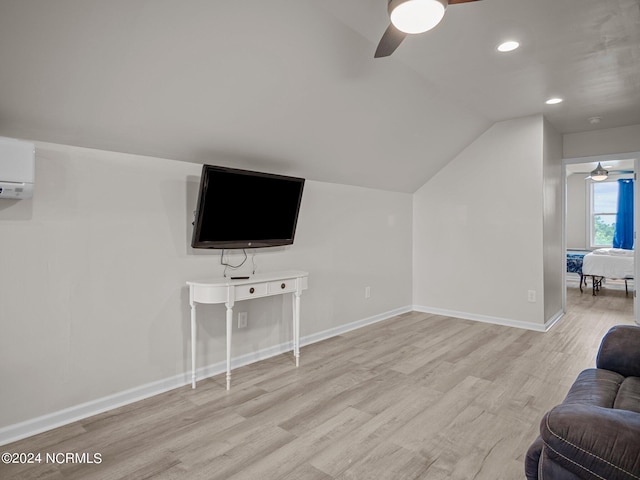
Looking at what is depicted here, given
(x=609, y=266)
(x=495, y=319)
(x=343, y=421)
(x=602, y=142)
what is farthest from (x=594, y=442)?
(x=609, y=266)

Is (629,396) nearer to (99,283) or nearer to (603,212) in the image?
(99,283)

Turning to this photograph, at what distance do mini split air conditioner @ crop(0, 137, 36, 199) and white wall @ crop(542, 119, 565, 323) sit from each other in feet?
15.4

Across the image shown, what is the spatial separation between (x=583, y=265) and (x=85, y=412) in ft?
25.6

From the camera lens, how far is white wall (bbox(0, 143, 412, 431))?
213cm

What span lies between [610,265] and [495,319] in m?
3.53

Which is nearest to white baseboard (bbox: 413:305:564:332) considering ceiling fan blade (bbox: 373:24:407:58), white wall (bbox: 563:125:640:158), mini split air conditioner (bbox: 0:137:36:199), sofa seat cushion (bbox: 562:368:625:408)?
white wall (bbox: 563:125:640:158)

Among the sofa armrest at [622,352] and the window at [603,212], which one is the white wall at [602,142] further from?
the window at [603,212]

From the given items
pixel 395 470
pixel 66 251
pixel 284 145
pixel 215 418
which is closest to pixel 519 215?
pixel 284 145

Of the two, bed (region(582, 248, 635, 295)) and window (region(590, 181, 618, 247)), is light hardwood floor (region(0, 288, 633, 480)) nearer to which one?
bed (region(582, 248, 635, 295))

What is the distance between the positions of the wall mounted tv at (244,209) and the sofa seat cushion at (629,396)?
2490 millimetres

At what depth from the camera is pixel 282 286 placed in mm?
3141

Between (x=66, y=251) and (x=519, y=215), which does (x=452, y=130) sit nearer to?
(x=519, y=215)

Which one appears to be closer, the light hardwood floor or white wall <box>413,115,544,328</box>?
the light hardwood floor

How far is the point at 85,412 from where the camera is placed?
2359 mm
